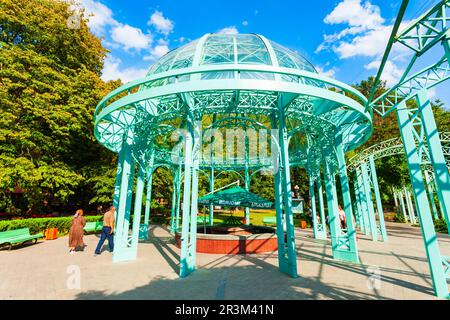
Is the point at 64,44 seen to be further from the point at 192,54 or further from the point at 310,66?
the point at 310,66

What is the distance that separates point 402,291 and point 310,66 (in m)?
8.66

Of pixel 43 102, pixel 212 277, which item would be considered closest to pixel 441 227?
pixel 212 277

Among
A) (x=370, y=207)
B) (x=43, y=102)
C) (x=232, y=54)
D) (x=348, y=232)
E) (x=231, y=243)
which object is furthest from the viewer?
(x=43, y=102)

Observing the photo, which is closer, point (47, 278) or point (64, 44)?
point (47, 278)

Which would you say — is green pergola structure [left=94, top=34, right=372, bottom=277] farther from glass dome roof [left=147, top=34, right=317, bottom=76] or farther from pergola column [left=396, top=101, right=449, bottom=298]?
pergola column [left=396, top=101, right=449, bottom=298]

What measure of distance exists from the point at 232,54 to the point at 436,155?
7079mm


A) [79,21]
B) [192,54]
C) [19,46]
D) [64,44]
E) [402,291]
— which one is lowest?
[402,291]

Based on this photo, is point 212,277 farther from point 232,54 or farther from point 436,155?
point 232,54

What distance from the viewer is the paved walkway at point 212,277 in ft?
17.5

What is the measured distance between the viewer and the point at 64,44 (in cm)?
1817

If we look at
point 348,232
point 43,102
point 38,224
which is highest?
point 43,102

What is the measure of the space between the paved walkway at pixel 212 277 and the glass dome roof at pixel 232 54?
23.9 ft

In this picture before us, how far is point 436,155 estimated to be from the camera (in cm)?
528
